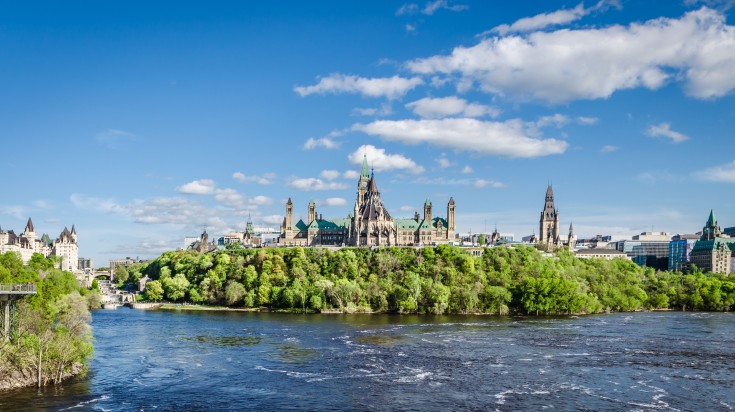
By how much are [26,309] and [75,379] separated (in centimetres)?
1237

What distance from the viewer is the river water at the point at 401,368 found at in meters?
54.9

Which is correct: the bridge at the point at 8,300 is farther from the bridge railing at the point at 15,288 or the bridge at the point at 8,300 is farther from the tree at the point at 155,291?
the tree at the point at 155,291

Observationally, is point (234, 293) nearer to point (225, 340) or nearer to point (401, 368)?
point (225, 340)

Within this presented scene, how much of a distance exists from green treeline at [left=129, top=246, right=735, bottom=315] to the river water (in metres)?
24.6

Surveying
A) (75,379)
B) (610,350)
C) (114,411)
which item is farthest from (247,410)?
(610,350)

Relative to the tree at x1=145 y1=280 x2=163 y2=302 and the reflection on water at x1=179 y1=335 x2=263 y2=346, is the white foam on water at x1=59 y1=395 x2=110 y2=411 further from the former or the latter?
the tree at x1=145 y1=280 x2=163 y2=302

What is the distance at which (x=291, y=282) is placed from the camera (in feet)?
523

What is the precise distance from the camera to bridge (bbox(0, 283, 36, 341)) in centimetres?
5881

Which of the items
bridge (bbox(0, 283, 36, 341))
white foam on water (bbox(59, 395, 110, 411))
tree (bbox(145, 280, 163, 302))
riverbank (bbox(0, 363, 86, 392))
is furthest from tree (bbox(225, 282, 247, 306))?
white foam on water (bbox(59, 395, 110, 411))

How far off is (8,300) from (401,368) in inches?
1545

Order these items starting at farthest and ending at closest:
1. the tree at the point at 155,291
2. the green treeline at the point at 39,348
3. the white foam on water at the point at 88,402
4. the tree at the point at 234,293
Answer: the tree at the point at 155,291
the tree at the point at 234,293
the green treeline at the point at 39,348
the white foam on water at the point at 88,402

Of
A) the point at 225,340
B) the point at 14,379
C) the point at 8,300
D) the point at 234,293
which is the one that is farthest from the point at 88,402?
the point at 234,293

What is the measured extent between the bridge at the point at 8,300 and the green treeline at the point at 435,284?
82938mm

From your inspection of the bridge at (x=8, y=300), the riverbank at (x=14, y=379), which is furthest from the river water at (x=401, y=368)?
the bridge at (x=8, y=300)
